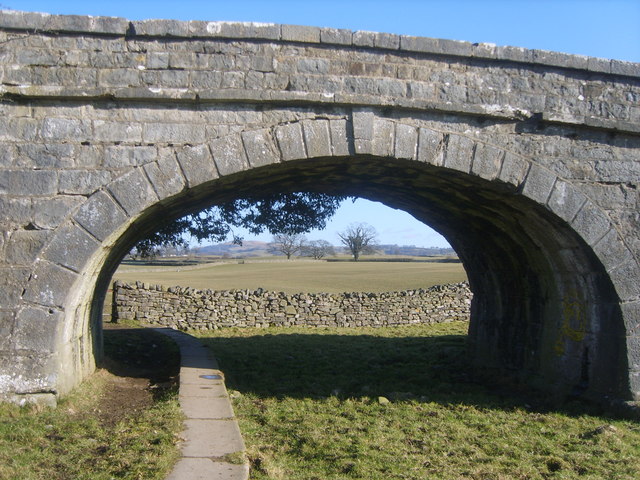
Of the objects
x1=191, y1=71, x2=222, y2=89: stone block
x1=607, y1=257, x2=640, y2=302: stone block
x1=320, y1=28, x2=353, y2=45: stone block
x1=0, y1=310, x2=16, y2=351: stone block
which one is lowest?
x1=0, y1=310, x2=16, y2=351: stone block

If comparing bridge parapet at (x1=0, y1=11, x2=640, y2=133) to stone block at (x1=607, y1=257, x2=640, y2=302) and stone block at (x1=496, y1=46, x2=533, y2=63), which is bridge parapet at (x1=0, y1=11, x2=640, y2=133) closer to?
stone block at (x1=496, y1=46, x2=533, y2=63)

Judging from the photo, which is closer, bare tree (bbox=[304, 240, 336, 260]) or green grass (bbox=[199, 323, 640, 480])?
green grass (bbox=[199, 323, 640, 480])

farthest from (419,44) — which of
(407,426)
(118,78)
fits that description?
(407,426)

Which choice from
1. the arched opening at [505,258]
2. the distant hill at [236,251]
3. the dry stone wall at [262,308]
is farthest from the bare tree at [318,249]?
the arched opening at [505,258]

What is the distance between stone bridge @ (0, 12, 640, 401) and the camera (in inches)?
243

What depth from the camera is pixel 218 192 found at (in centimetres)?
803

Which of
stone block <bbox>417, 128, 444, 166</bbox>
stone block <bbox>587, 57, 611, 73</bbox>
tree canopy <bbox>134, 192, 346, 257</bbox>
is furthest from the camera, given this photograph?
tree canopy <bbox>134, 192, 346, 257</bbox>

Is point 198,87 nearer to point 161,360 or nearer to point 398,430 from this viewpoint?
point 398,430

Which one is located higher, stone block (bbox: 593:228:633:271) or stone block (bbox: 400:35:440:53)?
stone block (bbox: 400:35:440:53)

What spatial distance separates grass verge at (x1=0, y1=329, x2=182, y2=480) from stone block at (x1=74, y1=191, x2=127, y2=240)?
181 cm

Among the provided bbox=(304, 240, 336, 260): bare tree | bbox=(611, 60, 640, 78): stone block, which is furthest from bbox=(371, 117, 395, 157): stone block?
bbox=(304, 240, 336, 260): bare tree

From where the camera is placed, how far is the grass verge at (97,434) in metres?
4.59

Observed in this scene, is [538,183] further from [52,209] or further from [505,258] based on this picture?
[52,209]

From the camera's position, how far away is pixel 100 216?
6.20 metres
